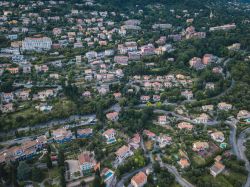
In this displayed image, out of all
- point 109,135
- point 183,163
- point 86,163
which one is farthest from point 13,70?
point 183,163

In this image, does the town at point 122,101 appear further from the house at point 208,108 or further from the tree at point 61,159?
the tree at point 61,159

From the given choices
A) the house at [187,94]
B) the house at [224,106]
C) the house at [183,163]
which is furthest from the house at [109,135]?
the house at [224,106]

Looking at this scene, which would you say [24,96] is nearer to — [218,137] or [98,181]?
[98,181]

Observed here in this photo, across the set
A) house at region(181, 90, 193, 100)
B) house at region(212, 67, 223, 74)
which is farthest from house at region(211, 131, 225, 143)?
house at region(212, 67, 223, 74)

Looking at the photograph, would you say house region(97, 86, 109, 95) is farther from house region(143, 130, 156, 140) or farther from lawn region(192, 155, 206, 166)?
lawn region(192, 155, 206, 166)

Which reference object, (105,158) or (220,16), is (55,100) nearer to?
(105,158)

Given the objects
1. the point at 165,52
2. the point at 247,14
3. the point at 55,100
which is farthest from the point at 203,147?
the point at 247,14
